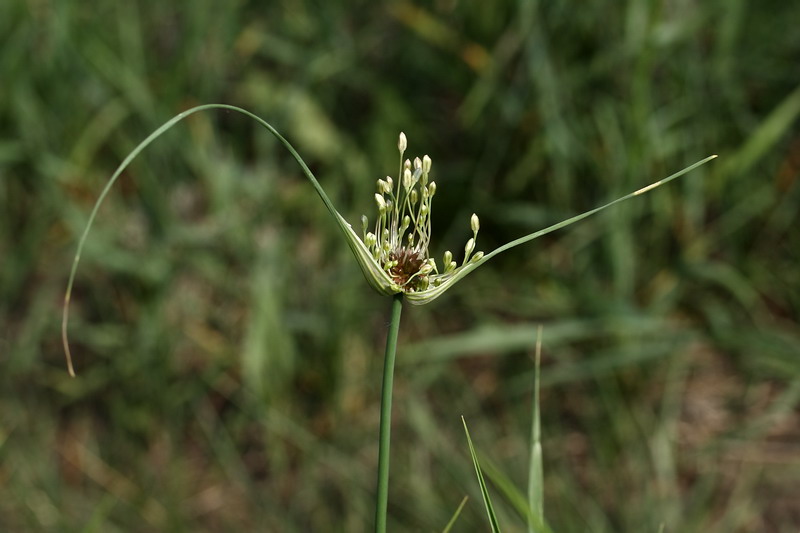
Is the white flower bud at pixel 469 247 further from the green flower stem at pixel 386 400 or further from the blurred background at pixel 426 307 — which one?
the blurred background at pixel 426 307

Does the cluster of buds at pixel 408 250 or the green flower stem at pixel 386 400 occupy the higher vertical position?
the cluster of buds at pixel 408 250

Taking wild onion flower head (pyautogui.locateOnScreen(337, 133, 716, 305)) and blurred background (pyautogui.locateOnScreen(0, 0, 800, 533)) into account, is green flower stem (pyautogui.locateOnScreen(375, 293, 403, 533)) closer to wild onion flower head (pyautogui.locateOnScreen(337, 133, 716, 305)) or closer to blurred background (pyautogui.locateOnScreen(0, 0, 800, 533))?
wild onion flower head (pyautogui.locateOnScreen(337, 133, 716, 305))

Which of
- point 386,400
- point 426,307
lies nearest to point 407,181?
point 386,400

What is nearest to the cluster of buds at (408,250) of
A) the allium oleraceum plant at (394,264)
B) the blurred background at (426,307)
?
the allium oleraceum plant at (394,264)

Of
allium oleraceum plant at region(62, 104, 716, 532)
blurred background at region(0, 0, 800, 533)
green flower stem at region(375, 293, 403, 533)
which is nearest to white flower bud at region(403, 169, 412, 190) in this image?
allium oleraceum plant at region(62, 104, 716, 532)

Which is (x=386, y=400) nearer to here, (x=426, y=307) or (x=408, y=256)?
(x=408, y=256)

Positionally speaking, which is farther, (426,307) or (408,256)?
(426,307)

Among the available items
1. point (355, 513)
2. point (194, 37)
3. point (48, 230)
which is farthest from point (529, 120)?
point (48, 230)

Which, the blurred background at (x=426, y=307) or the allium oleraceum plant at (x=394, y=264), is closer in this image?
the allium oleraceum plant at (x=394, y=264)
